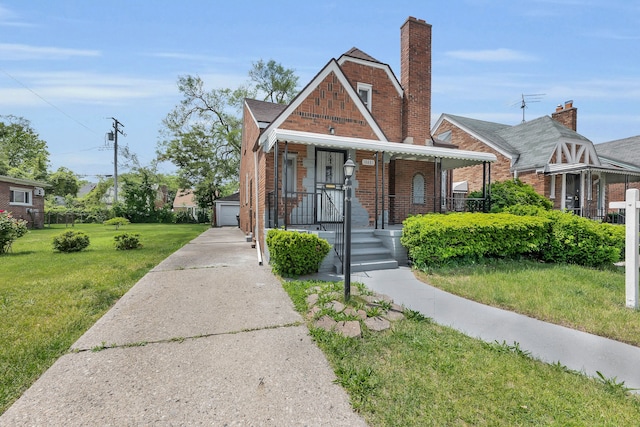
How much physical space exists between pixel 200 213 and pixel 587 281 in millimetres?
Result: 35398

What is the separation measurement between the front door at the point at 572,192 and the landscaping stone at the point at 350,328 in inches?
667

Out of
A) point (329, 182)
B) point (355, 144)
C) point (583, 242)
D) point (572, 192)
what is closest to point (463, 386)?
point (355, 144)

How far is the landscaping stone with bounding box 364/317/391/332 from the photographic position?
375 centimetres

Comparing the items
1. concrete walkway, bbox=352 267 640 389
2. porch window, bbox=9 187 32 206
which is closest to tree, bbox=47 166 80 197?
porch window, bbox=9 187 32 206

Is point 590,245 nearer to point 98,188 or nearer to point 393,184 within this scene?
point 393,184

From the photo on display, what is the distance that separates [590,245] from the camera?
24.6ft

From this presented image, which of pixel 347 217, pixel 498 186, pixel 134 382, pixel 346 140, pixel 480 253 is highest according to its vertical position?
pixel 346 140

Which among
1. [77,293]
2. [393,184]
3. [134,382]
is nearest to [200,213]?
[393,184]

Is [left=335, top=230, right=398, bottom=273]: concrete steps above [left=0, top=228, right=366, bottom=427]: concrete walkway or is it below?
above

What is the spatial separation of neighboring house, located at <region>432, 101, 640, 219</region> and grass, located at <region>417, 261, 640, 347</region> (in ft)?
27.6

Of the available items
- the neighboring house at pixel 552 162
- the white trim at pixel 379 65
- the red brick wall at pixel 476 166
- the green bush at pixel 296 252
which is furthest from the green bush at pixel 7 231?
the red brick wall at pixel 476 166

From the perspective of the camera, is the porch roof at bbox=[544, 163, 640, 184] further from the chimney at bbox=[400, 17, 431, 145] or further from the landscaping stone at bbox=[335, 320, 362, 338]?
the landscaping stone at bbox=[335, 320, 362, 338]

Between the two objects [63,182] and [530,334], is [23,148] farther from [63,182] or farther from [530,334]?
[530,334]

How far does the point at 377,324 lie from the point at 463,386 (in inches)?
53.6
